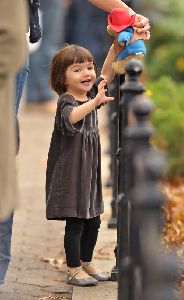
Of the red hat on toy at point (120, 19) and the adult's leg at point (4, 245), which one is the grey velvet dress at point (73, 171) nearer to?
the adult's leg at point (4, 245)

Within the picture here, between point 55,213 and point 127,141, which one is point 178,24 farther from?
point 127,141

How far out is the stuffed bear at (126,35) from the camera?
540 centimetres

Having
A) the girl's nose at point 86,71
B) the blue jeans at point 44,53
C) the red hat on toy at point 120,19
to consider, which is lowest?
the girl's nose at point 86,71

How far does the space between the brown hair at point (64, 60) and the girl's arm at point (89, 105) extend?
0.27 metres

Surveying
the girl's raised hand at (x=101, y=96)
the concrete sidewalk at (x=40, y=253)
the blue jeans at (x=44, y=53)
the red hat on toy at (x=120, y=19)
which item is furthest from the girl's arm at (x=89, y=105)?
the blue jeans at (x=44, y=53)

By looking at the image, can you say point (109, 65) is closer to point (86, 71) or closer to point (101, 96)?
point (86, 71)

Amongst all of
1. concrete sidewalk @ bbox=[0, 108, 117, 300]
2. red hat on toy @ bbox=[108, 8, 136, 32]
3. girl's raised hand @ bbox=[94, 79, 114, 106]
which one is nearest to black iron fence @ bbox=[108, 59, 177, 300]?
girl's raised hand @ bbox=[94, 79, 114, 106]

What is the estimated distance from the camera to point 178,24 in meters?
14.5

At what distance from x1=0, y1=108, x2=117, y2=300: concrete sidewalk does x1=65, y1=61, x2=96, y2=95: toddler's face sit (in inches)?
39.2

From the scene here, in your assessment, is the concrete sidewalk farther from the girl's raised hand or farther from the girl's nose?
the girl's nose

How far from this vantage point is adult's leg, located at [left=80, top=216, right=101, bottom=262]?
593 cm

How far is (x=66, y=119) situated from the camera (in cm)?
558

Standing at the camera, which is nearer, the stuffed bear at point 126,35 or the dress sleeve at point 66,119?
the stuffed bear at point 126,35

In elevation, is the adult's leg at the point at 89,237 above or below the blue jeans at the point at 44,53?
below
